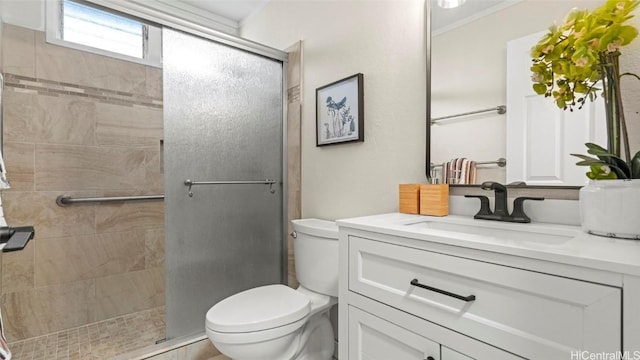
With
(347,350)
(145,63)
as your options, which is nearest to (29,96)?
(145,63)

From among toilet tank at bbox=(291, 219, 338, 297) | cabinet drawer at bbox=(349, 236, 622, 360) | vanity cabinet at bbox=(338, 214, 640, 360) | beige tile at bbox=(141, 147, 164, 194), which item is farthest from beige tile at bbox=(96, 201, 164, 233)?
cabinet drawer at bbox=(349, 236, 622, 360)

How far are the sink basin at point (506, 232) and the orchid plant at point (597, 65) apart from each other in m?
0.18

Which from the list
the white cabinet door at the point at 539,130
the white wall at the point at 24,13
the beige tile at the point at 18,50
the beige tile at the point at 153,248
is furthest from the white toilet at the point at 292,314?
the white wall at the point at 24,13

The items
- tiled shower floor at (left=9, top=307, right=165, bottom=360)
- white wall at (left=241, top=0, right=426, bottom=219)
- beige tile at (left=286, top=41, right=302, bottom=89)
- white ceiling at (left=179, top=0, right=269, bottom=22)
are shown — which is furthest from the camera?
white ceiling at (left=179, top=0, right=269, bottom=22)

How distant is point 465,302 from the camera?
741 mm

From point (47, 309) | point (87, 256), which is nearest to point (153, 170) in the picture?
point (87, 256)

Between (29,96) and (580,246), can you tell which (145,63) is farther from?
(580,246)

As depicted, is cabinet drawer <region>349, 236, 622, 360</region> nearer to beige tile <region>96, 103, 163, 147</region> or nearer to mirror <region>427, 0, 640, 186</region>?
mirror <region>427, 0, 640, 186</region>

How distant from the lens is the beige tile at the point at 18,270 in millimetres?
1799

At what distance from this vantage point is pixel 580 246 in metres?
0.66

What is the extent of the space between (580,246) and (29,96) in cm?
271

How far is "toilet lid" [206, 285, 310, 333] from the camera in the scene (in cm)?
120

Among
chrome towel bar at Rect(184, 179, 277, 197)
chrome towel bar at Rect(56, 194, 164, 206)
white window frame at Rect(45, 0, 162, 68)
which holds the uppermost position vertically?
white window frame at Rect(45, 0, 162, 68)

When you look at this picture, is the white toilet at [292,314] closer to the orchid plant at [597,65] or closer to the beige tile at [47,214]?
the orchid plant at [597,65]
